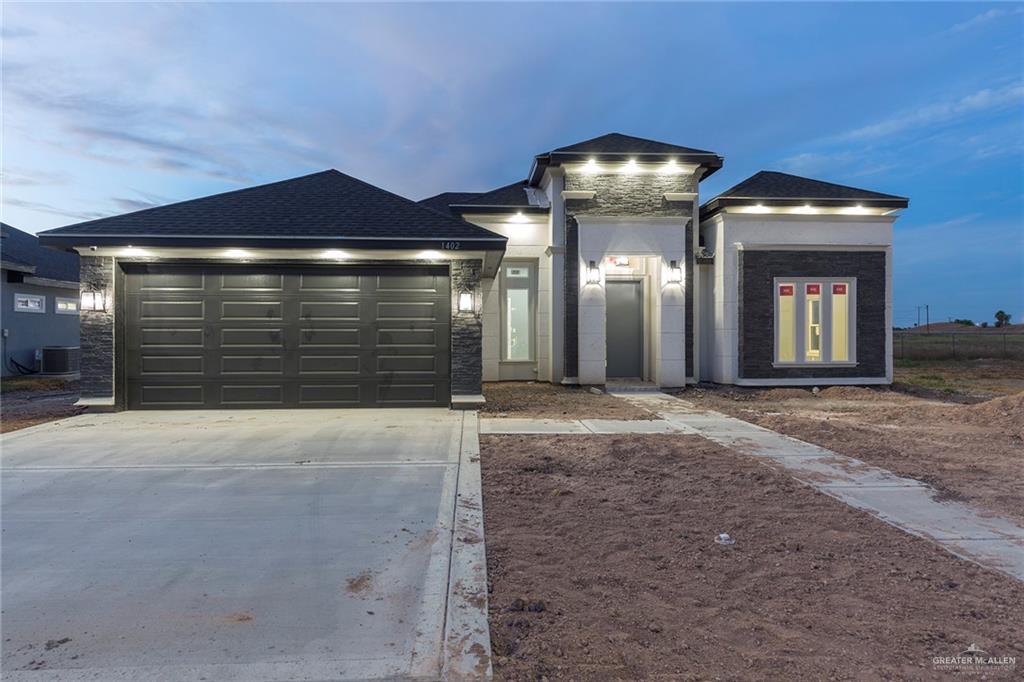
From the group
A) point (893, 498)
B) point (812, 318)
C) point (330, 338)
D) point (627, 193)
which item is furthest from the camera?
point (812, 318)

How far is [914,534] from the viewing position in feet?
13.8

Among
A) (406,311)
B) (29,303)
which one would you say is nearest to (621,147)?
(406,311)

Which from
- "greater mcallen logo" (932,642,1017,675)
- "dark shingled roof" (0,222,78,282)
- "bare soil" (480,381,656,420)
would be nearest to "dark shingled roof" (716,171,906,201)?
"bare soil" (480,381,656,420)

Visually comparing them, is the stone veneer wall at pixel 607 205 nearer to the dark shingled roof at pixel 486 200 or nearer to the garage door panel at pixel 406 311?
the dark shingled roof at pixel 486 200

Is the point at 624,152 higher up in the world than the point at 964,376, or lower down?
higher up

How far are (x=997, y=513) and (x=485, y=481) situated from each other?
4.48 m

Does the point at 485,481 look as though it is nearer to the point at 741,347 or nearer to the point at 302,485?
the point at 302,485

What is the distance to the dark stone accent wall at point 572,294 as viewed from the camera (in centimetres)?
1446

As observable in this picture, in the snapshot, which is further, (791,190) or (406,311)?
(791,190)

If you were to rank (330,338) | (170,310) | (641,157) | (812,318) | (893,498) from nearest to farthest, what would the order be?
1. (893,498)
2. (170,310)
3. (330,338)
4. (641,157)
5. (812,318)

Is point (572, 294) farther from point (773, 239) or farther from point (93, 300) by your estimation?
point (93, 300)

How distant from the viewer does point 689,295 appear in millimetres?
14656

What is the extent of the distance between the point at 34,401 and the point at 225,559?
1165 cm

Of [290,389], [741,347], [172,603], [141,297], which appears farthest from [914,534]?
[141,297]
